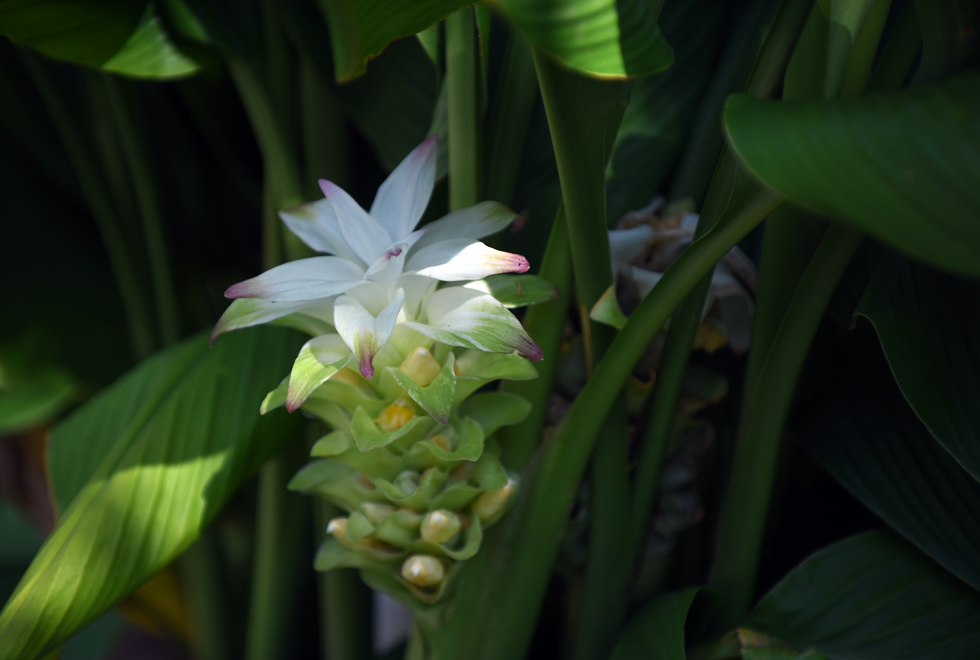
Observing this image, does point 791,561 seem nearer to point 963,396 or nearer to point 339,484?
point 963,396

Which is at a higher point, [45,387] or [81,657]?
[45,387]

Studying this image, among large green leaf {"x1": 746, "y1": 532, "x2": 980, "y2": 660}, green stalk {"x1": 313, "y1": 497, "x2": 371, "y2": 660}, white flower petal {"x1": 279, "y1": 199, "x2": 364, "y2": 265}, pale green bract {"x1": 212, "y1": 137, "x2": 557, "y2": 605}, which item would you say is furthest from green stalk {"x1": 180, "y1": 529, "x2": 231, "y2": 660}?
large green leaf {"x1": 746, "y1": 532, "x2": 980, "y2": 660}

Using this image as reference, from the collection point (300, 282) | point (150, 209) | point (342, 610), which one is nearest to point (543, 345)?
point (300, 282)

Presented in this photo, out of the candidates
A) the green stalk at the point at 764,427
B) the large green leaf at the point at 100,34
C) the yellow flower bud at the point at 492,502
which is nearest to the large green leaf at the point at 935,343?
the green stalk at the point at 764,427

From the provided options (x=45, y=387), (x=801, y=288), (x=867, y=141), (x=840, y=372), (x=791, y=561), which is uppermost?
(x=867, y=141)

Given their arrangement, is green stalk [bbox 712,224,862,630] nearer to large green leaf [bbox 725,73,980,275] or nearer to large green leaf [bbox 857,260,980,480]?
large green leaf [bbox 857,260,980,480]

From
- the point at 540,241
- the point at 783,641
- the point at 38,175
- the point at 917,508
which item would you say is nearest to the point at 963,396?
the point at 917,508

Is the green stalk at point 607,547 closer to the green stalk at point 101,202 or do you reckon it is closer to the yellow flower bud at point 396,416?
the yellow flower bud at point 396,416
